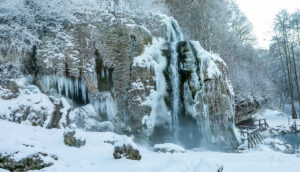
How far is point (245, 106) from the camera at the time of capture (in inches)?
687

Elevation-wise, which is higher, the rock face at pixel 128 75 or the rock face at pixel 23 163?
the rock face at pixel 128 75

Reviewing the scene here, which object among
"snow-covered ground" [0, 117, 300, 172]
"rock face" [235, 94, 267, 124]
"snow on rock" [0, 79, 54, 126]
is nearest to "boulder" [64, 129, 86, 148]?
"snow-covered ground" [0, 117, 300, 172]

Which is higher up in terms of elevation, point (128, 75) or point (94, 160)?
point (128, 75)

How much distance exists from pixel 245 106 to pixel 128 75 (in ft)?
38.0

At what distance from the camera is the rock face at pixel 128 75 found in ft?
28.1

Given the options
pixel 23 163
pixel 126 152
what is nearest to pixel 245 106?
pixel 126 152

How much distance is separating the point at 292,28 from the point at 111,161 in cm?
2699

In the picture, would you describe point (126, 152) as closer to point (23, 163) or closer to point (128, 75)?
point (23, 163)

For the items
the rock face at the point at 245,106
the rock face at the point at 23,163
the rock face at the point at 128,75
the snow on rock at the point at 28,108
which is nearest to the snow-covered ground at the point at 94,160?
the rock face at the point at 23,163

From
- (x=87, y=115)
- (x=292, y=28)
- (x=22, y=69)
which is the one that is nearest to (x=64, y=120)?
(x=87, y=115)

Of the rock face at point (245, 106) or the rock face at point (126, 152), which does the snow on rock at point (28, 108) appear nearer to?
the rock face at point (126, 152)

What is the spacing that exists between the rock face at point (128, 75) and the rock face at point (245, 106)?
6.44 meters

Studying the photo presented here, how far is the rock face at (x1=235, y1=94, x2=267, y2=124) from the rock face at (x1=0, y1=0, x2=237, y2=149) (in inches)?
254

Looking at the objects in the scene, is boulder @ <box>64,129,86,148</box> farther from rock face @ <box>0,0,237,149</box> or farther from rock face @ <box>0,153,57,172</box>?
rock face @ <box>0,0,237,149</box>
